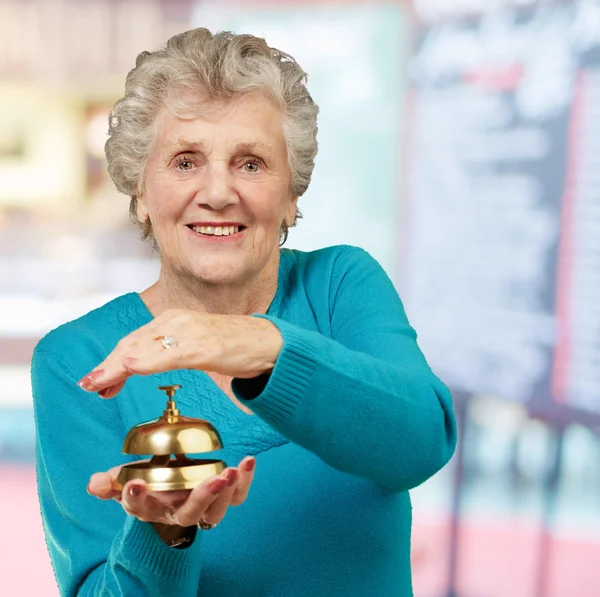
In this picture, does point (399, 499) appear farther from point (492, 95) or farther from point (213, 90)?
point (492, 95)

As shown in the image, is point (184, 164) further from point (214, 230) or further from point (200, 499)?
point (200, 499)

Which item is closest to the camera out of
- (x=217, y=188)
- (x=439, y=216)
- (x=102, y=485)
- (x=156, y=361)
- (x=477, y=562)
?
(x=156, y=361)

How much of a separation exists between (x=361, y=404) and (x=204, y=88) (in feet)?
2.09

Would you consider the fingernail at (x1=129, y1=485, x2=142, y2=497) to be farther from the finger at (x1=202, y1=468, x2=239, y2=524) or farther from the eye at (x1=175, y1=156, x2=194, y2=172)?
the eye at (x1=175, y1=156, x2=194, y2=172)

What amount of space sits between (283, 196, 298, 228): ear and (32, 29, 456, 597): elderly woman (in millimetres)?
14

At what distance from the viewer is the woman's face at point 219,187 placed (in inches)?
60.8

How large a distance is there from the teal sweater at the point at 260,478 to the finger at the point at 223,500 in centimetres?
14

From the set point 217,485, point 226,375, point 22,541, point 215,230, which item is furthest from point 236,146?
point 22,541

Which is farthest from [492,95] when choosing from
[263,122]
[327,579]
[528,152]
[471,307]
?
[327,579]

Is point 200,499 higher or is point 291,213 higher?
point 291,213

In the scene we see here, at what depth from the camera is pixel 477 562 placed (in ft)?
13.4

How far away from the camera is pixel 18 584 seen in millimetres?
4094

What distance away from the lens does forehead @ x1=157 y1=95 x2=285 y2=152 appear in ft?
5.06

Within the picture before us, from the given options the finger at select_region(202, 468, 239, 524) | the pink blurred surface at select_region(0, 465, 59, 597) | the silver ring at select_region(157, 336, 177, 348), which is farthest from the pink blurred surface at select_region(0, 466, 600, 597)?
the silver ring at select_region(157, 336, 177, 348)
